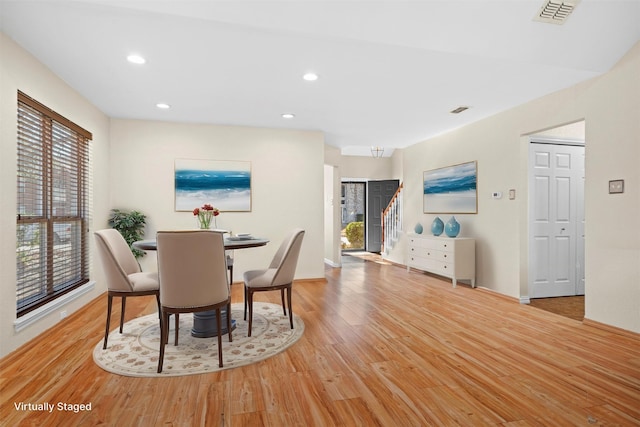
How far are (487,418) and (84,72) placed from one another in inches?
169

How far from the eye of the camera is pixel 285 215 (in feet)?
18.8

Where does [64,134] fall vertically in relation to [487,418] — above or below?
above

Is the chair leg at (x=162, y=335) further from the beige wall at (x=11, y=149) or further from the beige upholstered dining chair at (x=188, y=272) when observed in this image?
the beige wall at (x=11, y=149)

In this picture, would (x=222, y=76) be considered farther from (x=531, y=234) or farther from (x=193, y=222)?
(x=531, y=234)

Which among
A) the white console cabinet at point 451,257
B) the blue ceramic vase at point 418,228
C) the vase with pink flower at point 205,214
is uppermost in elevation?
the vase with pink flower at point 205,214

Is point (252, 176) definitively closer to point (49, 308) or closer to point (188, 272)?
point (49, 308)

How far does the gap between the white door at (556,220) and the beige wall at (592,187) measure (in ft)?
0.63

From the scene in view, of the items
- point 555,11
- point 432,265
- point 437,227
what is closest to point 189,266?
point 555,11

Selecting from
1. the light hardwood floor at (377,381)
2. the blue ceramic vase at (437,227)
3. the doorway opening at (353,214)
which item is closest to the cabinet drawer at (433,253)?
the blue ceramic vase at (437,227)

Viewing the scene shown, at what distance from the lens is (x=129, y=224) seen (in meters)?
4.89

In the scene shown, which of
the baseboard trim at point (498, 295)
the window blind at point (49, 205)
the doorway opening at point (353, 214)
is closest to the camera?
the window blind at point (49, 205)

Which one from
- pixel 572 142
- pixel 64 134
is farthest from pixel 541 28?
pixel 64 134

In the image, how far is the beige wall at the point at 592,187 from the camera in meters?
3.22

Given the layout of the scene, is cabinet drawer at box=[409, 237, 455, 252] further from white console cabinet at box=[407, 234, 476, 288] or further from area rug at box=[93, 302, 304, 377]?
area rug at box=[93, 302, 304, 377]
